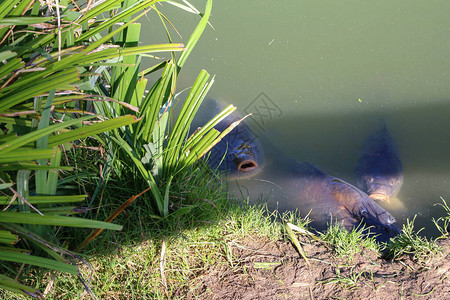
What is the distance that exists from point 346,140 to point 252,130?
75 centimetres

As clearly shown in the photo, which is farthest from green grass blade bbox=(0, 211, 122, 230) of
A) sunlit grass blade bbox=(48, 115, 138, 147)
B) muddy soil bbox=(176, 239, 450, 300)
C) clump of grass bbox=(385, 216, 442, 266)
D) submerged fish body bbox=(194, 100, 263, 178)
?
submerged fish body bbox=(194, 100, 263, 178)

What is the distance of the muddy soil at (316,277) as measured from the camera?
166 cm

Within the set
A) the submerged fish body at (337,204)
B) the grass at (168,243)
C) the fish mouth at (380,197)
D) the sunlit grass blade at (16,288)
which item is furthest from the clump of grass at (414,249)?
the sunlit grass blade at (16,288)

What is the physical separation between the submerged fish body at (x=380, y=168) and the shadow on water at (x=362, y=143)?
5cm

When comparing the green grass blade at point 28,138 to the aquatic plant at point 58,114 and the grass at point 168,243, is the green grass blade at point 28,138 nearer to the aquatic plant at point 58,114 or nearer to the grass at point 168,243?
the aquatic plant at point 58,114

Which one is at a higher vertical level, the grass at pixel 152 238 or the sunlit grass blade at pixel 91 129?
the sunlit grass blade at pixel 91 129

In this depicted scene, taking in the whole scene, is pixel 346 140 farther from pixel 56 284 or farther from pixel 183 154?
pixel 56 284

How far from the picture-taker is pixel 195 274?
1730 millimetres

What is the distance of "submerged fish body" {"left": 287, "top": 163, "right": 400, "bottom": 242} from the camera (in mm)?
2678

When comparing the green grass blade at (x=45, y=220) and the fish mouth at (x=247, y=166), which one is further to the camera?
the fish mouth at (x=247, y=166)

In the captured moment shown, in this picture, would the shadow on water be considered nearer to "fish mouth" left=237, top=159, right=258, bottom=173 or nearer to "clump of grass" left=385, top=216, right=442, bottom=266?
"fish mouth" left=237, top=159, right=258, bottom=173

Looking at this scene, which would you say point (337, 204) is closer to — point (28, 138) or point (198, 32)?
point (198, 32)

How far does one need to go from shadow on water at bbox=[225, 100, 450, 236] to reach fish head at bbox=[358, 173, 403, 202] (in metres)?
0.05

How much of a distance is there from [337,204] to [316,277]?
44.9 inches
